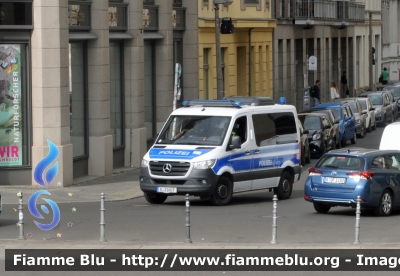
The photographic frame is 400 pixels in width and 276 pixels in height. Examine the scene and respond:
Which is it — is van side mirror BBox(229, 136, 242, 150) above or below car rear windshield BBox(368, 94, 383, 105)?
below

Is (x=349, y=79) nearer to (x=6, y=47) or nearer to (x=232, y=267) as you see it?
(x=6, y=47)

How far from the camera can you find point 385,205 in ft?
65.0

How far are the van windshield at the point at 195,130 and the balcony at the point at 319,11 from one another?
29.5 meters

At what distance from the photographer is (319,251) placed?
1442 cm

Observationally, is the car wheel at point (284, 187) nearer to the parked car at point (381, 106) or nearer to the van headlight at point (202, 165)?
the van headlight at point (202, 165)

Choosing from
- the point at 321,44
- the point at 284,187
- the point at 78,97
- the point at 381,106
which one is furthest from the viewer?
the point at 321,44

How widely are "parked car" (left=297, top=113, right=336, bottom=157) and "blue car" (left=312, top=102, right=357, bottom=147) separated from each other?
2.40 m

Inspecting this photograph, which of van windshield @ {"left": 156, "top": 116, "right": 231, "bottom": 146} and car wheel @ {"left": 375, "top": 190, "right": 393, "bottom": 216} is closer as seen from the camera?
car wheel @ {"left": 375, "top": 190, "right": 393, "bottom": 216}

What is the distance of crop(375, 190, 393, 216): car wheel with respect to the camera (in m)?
19.6

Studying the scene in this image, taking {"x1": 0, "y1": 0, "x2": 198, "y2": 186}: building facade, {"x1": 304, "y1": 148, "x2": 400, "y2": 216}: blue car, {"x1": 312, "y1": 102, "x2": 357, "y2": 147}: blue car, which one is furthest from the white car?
{"x1": 304, "y1": 148, "x2": 400, "y2": 216}: blue car

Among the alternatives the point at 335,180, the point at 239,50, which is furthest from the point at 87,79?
the point at 239,50

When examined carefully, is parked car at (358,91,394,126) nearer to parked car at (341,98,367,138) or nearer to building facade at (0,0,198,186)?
parked car at (341,98,367,138)

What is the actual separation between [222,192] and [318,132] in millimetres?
14037

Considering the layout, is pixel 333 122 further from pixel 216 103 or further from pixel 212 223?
pixel 212 223
